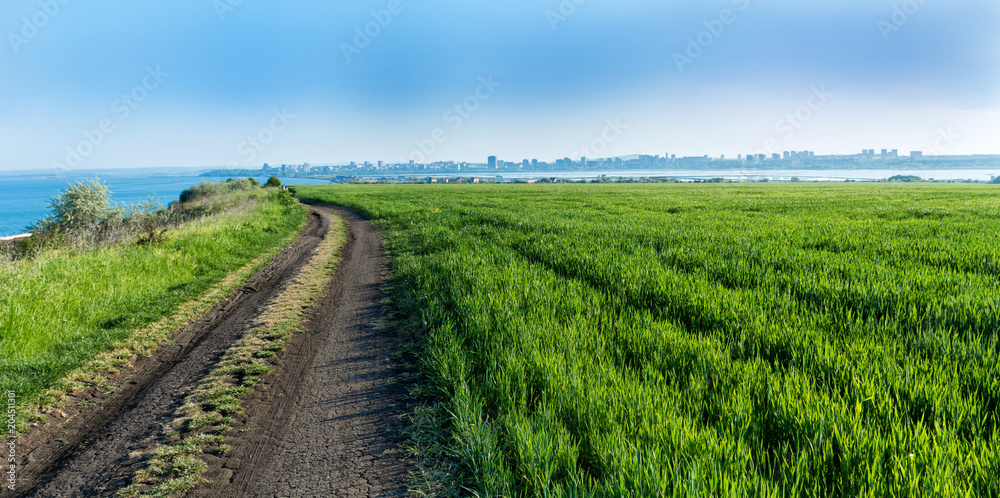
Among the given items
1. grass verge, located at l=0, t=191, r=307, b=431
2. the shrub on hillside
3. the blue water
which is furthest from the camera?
the blue water

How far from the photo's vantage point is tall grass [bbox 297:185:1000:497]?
2.67 metres

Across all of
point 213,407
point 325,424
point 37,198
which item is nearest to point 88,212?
point 213,407

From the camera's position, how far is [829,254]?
945 cm

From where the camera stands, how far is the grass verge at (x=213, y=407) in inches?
129

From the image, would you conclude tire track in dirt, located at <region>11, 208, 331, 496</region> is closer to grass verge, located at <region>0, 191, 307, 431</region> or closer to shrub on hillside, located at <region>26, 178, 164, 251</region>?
grass verge, located at <region>0, 191, 307, 431</region>

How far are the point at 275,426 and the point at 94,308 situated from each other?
571 centimetres

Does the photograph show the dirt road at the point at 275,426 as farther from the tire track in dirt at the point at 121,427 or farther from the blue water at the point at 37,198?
the blue water at the point at 37,198

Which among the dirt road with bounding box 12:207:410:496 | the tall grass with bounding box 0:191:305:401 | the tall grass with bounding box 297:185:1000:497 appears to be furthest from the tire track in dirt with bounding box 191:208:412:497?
the tall grass with bounding box 0:191:305:401

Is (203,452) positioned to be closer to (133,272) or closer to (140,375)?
(140,375)

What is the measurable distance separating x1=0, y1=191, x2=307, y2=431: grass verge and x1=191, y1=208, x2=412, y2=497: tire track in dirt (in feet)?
7.18

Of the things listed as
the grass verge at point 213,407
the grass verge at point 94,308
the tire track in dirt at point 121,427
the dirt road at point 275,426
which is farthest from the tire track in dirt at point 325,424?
the grass verge at point 94,308

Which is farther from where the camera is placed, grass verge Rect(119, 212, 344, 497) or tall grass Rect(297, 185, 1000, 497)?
grass verge Rect(119, 212, 344, 497)

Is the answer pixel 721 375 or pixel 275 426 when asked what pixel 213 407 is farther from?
pixel 721 375

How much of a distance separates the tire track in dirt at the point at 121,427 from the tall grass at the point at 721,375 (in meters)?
2.64
